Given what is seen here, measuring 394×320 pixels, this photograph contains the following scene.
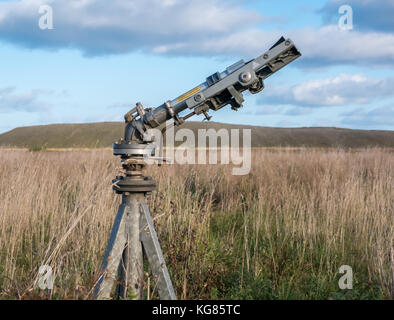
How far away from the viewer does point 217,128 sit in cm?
4362

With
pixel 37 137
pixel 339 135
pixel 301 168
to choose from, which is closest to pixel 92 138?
pixel 37 137

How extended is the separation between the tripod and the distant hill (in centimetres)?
4070

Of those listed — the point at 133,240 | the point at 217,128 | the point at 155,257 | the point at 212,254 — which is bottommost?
the point at 212,254

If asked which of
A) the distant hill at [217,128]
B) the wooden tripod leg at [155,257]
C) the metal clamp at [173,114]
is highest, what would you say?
the distant hill at [217,128]

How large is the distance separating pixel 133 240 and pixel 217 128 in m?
41.4

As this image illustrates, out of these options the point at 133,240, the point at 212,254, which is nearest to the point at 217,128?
the point at 212,254

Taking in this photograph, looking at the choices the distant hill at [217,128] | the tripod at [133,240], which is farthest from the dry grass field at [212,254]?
the distant hill at [217,128]

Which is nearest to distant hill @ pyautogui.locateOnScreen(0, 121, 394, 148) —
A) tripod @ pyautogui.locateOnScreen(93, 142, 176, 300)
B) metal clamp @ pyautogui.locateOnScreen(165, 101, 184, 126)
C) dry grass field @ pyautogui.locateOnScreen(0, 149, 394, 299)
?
dry grass field @ pyautogui.locateOnScreen(0, 149, 394, 299)

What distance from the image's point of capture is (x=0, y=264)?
14.6 ft

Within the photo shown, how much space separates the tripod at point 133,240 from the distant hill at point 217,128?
4070 cm

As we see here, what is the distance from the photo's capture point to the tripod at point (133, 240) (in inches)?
99.2

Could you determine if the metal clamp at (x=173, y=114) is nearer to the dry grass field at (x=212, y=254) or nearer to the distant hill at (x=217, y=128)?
the dry grass field at (x=212, y=254)

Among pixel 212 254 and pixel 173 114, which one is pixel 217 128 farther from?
pixel 173 114
